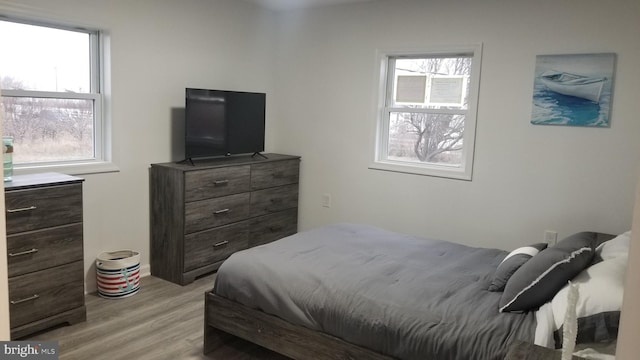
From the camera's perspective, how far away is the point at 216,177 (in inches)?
161

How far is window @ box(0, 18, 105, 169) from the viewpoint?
3.29 metres

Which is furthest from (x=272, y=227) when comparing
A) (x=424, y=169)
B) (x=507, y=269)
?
(x=507, y=269)

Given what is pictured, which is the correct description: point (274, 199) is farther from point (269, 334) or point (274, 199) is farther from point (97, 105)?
point (269, 334)

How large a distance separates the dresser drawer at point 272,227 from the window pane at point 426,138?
1.17 metres

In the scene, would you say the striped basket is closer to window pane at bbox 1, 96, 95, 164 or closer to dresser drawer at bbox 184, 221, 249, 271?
dresser drawer at bbox 184, 221, 249, 271

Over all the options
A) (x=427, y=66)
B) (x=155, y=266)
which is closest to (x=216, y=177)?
(x=155, y=266)

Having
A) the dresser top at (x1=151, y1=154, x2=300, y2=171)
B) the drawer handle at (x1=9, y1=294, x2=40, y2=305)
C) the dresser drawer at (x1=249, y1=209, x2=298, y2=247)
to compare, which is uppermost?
the dresser top at (x1=151, y1=154, x2=300, y2=171)

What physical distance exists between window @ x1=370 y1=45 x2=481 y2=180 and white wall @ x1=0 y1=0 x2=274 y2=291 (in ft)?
5.13

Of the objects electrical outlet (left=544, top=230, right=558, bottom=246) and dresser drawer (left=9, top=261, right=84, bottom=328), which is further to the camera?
electrical outlet (left=544, top=230, right=558, bottom=246)

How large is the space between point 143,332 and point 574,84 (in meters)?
3.38

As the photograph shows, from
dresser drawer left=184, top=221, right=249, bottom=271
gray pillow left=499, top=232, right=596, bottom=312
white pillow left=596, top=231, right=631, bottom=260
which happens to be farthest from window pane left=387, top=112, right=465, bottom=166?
gray pillow left=499, top=232, right=596, bottom=312

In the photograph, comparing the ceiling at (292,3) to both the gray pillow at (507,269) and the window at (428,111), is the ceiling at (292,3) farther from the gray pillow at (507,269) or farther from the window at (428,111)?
the gray pillow at (507,269)

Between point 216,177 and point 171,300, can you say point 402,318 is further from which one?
point 216,177

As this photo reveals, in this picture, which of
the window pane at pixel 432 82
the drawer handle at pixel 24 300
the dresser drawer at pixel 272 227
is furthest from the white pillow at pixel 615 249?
the drawer handle at pixel 24 300
